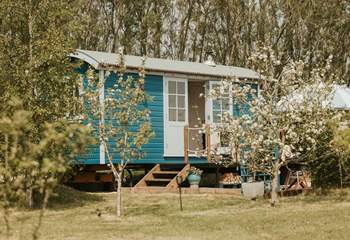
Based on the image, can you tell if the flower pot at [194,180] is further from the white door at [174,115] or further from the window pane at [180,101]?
the window pane at [180,101]

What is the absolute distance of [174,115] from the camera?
743 inches

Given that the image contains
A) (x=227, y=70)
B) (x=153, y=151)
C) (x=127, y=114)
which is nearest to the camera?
(x=127, y=114)

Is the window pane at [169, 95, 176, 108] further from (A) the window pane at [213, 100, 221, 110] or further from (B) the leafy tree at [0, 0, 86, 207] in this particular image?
(B) the leafy tree at [0, 0, 86, 207]

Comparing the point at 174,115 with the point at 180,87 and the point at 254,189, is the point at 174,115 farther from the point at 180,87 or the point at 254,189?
the point at 254,189

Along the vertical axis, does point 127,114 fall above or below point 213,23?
below

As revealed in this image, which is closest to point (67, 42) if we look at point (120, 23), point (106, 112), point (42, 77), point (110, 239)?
point (42, 77)

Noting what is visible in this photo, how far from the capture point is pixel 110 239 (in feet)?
31.8

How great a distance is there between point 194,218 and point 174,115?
7022 millimetres

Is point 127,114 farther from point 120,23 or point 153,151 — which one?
point 120,23

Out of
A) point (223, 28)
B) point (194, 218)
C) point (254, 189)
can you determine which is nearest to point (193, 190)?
point (254, 189)

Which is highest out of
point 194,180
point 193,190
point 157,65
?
point 157,65

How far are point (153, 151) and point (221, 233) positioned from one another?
8542 mm

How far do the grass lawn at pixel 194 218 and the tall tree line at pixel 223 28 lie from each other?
20448mm

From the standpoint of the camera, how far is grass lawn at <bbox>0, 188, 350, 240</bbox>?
33.0ft
